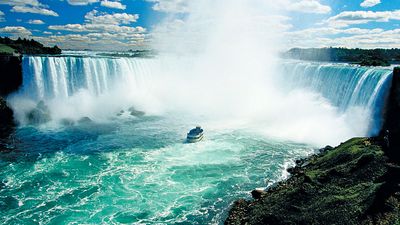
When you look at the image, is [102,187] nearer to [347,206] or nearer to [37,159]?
[37,159]

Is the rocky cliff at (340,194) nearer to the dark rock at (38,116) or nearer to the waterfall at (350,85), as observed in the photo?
the waterfall at (350,85)

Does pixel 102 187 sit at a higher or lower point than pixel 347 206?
lower

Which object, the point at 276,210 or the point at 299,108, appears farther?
the point at 299,108

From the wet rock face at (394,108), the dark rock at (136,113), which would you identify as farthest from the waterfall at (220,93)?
the dark rock at (136,113)

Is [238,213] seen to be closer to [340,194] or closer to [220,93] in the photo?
[340,194]

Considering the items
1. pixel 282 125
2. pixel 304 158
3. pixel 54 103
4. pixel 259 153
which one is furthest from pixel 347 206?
pixel 54 103

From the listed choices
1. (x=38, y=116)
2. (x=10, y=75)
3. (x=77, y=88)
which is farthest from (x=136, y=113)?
(x=10, y=75)
